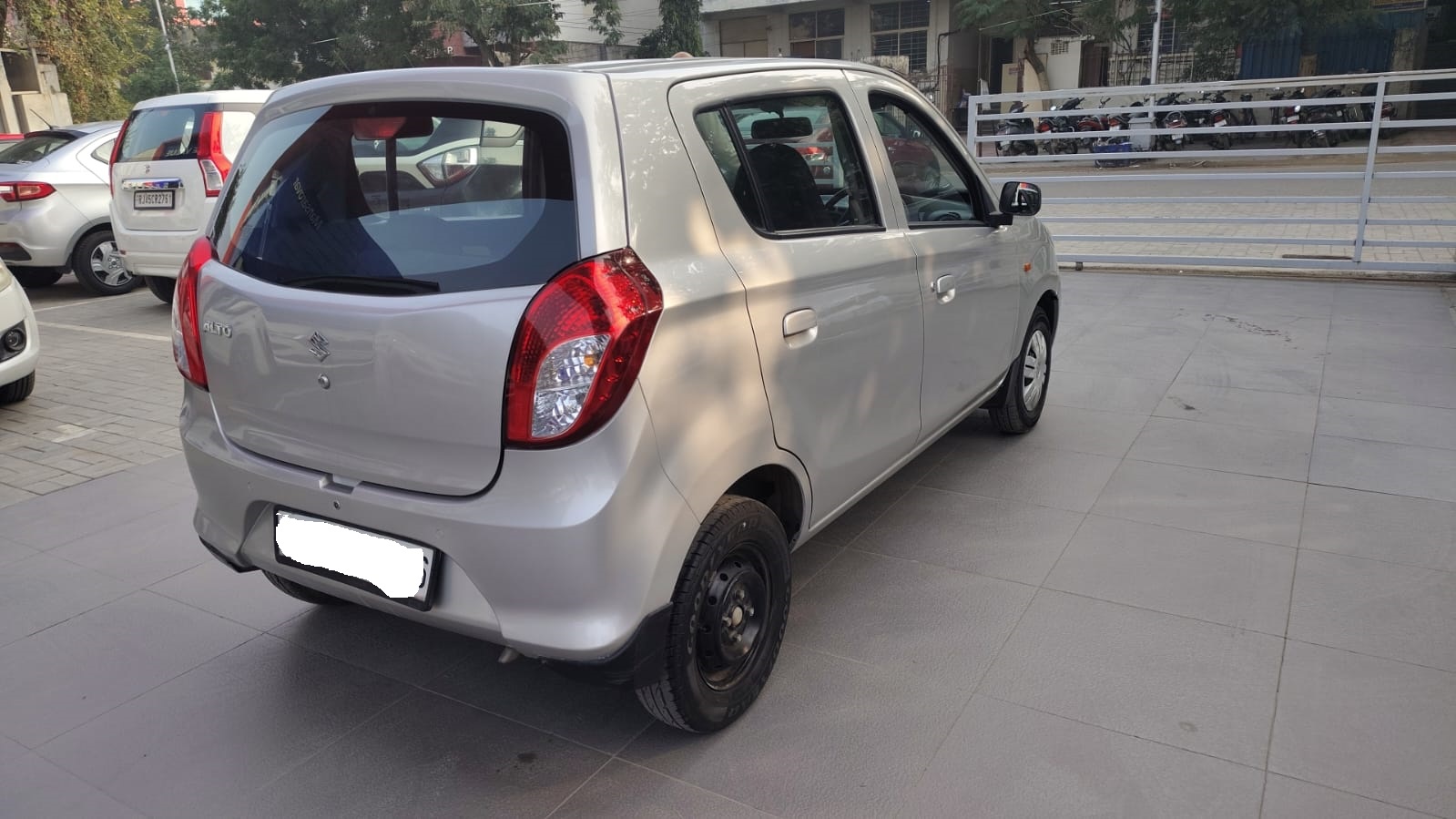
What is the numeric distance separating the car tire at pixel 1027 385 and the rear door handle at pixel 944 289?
1.07 m

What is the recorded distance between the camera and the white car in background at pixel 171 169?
812 centimetres

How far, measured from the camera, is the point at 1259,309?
7.58 m

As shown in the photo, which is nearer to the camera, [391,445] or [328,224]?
[391,445]

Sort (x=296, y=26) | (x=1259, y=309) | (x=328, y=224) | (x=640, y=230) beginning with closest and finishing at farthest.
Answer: (x=640, y=230) < (x=328, y=224) < (x=1259, y=309) < (x=296, y=26)

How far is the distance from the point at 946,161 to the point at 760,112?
133cm

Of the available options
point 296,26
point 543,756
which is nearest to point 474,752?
point 543,756

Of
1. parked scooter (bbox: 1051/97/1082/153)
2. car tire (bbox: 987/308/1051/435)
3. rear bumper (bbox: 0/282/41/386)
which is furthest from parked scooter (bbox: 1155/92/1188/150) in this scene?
rear bumper (bbox: 0/282/41/386)

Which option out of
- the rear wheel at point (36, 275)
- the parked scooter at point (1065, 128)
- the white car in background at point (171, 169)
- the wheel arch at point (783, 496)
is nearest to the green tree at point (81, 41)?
the rear wheel at point (36, 275)

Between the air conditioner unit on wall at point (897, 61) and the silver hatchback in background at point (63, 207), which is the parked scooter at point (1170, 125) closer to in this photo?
the air conditioner unit on wall at point (897, 61)

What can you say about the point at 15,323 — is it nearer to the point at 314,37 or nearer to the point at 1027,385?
the point at 1027,385

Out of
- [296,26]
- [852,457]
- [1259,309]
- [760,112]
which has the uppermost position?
[296,26]

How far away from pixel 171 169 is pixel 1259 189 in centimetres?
1413

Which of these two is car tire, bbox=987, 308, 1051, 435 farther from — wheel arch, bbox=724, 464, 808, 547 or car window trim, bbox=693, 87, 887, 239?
wheel arch, bbox=724, 464, 808, 547

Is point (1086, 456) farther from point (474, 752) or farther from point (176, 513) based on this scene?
point (176, 513)
